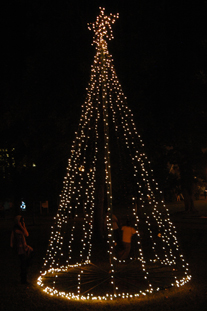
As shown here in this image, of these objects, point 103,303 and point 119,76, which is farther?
point 119,76

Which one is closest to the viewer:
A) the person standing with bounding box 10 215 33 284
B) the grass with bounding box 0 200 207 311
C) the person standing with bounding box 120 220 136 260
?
the grass with bounding box 0 200 207 311

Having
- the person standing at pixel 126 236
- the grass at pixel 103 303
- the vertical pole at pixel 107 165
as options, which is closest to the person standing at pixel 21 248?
the grass at pixel 103 303

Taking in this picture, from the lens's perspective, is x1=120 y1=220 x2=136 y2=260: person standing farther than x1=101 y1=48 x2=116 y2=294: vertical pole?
Yes

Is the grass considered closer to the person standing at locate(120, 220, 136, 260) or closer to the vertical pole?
the vertical pole

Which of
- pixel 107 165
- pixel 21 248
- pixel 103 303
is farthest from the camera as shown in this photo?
pixel 21 248

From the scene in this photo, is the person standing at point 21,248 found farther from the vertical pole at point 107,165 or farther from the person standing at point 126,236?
the person standing at point 126,236

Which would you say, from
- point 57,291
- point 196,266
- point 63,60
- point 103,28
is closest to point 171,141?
point 63,60

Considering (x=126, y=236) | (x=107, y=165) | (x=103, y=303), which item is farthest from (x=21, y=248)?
(x=126, y=236)

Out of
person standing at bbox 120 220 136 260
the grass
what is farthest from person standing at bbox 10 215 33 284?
person standing at bbox 120 220 136 260

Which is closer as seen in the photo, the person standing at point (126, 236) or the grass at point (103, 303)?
the grass at point (103, 303)

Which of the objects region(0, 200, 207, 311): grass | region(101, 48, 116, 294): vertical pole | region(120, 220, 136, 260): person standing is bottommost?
region(0, 200, 207, 311): grass

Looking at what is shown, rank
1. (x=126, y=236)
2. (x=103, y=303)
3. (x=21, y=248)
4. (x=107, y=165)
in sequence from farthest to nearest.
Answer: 1. (x=126, y=236)
2. (x=21, y=248)
3. (x=107, y=165)
4. (x=103, y=303)

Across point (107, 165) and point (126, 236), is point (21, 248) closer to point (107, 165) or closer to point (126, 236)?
point (107, 165)

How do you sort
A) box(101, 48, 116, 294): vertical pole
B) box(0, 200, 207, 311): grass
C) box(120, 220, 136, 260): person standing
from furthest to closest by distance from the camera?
1. box(120, 220, 136, 260): person standing
2. box(101, 48, 116, 294): vertical pole
3. box(0, 200, 207, 311): grass
